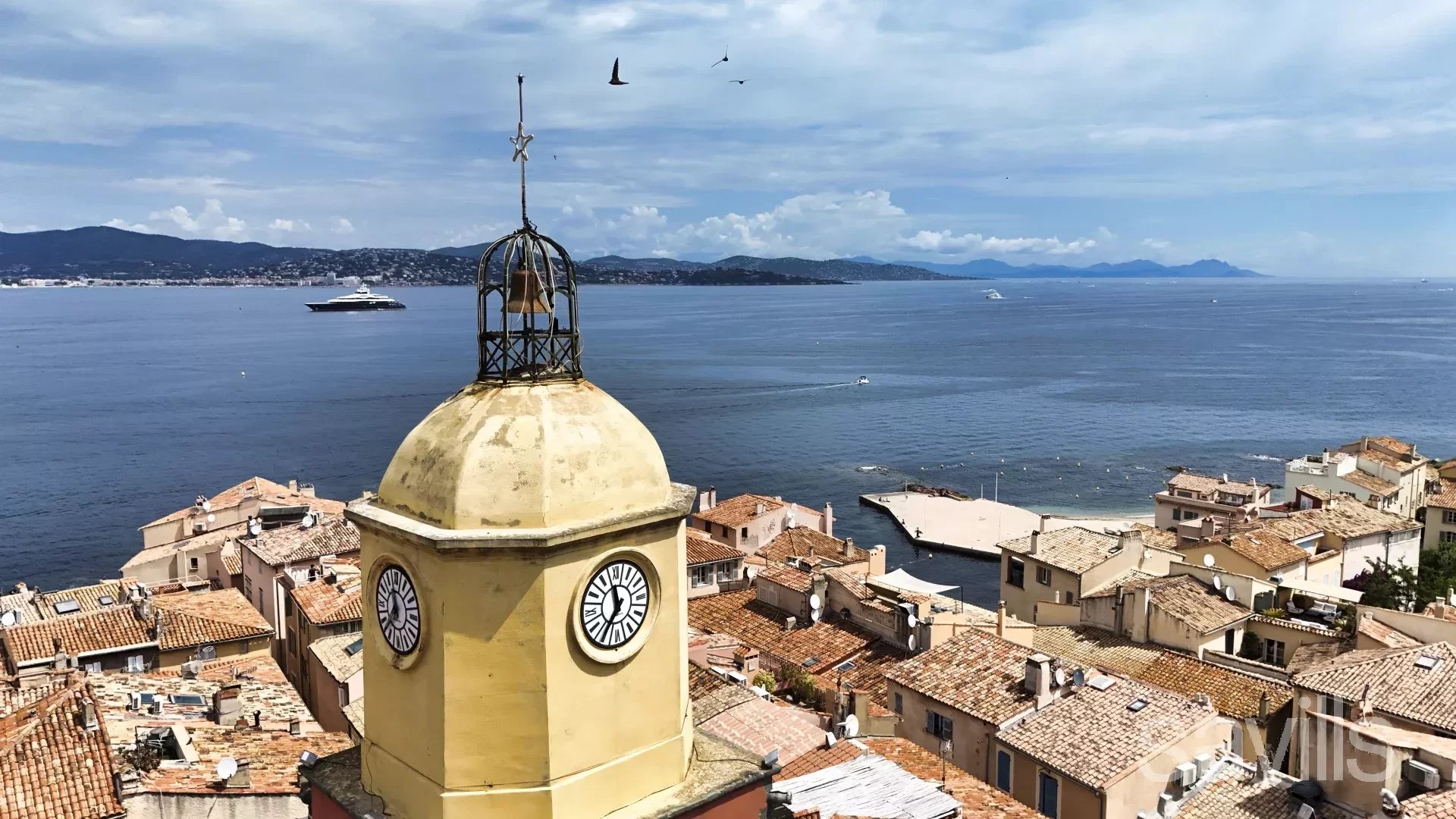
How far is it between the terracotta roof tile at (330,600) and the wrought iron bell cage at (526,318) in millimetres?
20311

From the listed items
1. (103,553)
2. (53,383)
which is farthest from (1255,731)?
(53,383)

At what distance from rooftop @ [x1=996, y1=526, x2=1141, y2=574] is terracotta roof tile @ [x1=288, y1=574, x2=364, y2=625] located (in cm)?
2174

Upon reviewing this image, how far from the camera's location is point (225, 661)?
86.7 ft

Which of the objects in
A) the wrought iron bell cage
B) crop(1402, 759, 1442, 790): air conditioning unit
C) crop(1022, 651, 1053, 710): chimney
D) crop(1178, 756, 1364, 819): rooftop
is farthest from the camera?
crop(1022, 651, 1053, 710): chimney

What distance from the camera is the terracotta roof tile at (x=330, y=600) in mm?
26859

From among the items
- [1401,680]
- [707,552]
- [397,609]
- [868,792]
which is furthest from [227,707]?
[1401,680]

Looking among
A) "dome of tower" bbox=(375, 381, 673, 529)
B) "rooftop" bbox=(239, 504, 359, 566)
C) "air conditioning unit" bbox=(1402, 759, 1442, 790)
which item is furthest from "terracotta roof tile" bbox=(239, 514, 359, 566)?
"air conditioning unit" bbox=(1402, 759, 1442, 790)

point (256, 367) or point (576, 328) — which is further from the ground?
point (576, 328)

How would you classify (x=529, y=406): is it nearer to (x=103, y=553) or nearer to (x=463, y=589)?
(x=463, y=589)

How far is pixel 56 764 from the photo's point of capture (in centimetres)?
1523

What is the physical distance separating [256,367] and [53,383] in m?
23.8

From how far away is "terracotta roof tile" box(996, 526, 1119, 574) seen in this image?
3566cm

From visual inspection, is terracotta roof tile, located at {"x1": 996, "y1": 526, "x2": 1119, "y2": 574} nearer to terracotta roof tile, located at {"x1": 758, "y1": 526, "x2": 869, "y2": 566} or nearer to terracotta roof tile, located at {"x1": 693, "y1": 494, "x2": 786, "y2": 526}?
terracotta roof tile, located at {"x1": 758, "y1": 526, "x2": 869, "y2": 566}

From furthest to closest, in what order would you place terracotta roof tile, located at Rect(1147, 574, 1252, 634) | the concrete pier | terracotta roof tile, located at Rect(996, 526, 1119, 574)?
the concrete pier, terracotta roof tile, located at Rect(996, 526, 1119, 574), terracotta roof tile, located at Rect(1147, 574, 1252, 634)
